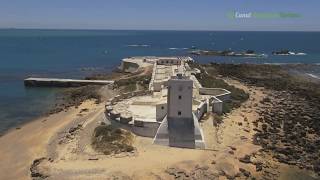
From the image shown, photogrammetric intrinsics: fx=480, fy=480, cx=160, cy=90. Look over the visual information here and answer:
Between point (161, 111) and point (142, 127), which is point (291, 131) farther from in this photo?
point (142, 127)

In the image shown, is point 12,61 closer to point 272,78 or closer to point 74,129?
point 272,78

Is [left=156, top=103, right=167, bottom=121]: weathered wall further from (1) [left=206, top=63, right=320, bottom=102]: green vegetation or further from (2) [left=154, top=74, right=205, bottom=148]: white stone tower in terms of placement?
(1) [left=206, top=63, right=320, bottom=102]: green vegetation

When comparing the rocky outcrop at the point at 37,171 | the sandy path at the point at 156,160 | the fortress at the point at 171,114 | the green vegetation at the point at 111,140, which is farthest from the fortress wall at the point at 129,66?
the rocky outcrop at the point at 37,171

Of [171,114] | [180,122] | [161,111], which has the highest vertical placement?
[171,114]

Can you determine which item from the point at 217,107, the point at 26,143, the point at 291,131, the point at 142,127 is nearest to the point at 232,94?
the point at 217,107

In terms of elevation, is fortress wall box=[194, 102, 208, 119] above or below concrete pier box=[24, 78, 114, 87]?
above

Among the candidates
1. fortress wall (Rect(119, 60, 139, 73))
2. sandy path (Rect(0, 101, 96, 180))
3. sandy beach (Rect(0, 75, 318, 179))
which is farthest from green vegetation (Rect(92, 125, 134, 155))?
fortress wall (Rect(119, 60, 139, 73))

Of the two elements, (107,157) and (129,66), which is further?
(129,66)
